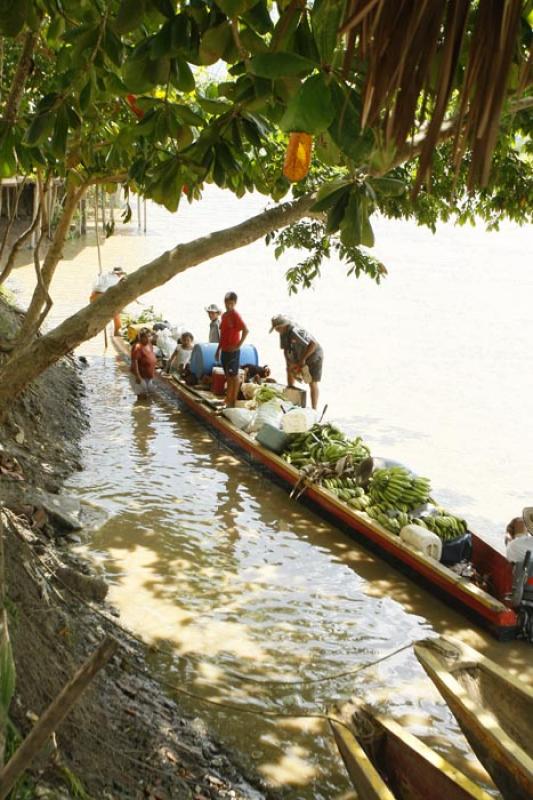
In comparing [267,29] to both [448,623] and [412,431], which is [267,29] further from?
[412,431]

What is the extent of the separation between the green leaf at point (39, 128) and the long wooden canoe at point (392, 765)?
2.89 m

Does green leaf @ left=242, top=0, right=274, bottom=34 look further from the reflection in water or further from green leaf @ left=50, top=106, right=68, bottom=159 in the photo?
the reflection in water

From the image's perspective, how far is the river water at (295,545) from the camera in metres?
5.10

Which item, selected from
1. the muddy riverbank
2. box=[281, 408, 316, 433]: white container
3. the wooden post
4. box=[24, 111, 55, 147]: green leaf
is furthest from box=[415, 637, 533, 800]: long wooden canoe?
box=[281, 408, 316, 433]: white container

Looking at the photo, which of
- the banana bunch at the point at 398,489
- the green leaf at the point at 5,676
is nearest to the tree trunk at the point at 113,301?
the green leaf at the point at 5,676

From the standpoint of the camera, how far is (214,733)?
4.67 m

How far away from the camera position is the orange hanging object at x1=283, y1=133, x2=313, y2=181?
2463 millimetres

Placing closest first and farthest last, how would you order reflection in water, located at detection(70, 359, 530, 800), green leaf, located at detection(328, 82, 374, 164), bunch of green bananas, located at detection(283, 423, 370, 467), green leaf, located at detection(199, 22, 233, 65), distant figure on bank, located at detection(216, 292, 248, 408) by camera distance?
green leaf, located at detection(328, 82, 374, 164) < green leaf, located at detection(199, 22, 233, 65) < reflection in water, located at detection(70, 359, 530, 800) < bunch of green bananas, located at detection(283, 423, 370, 467) < distant figure on bank, located at detection(216, 292, 248, 408)

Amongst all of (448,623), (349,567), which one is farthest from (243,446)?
(448,623)

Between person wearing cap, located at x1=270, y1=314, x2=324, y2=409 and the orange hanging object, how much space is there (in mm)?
8599

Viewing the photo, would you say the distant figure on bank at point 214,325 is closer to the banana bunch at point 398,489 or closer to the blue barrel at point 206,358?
the blue barrel at point 206,358

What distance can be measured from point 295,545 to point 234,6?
626 cm

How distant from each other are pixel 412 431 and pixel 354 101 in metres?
11.7

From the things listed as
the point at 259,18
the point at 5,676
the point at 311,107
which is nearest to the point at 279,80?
the point at 259,18
